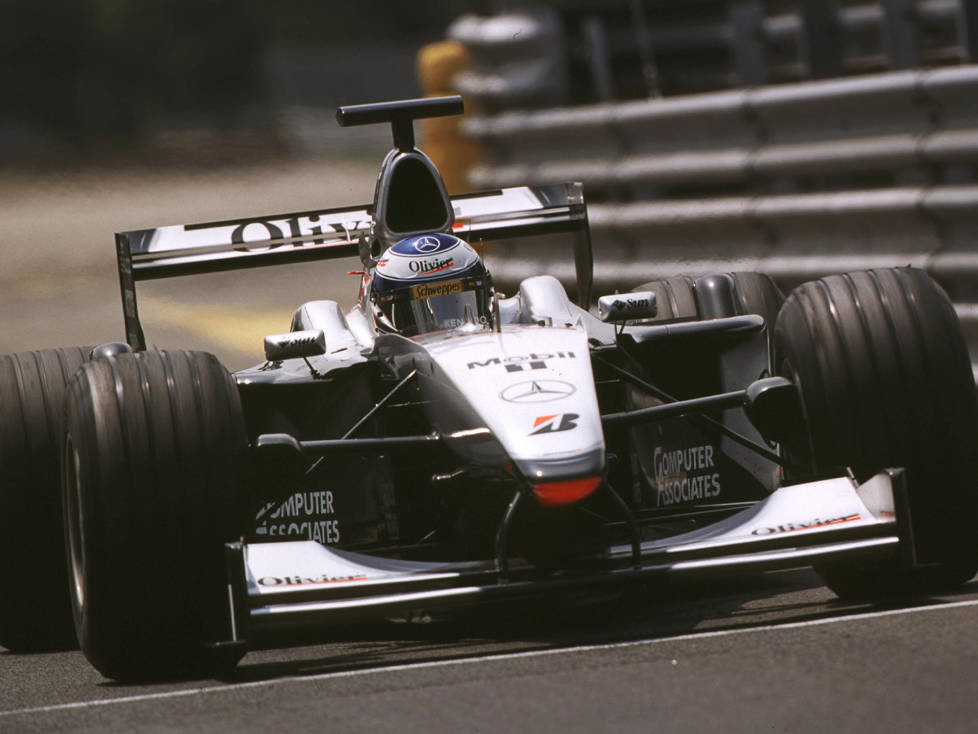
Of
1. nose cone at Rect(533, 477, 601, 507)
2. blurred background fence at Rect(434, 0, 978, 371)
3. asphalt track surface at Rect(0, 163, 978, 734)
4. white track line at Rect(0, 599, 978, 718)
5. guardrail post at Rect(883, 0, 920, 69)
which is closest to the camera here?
asphalt track surface at Rect(0, 163, 978, 734)

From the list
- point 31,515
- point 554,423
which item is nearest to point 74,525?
point 31,515

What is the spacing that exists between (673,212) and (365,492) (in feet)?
15.4

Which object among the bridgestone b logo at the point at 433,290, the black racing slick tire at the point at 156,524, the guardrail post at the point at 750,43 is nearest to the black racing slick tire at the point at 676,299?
the bridgestone b logo at the point at 433,290

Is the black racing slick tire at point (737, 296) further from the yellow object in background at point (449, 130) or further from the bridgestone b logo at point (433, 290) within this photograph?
the yellow object in background at point (449, 130)

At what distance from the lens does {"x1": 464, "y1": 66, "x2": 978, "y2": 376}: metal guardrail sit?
382 inches

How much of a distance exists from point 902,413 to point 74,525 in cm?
263

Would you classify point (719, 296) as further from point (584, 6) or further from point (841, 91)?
point (584, 6)

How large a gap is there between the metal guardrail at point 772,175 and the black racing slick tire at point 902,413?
2878mm

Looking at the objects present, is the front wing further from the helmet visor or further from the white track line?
the helmet visor

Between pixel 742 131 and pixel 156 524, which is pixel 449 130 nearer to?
pixel 742 131

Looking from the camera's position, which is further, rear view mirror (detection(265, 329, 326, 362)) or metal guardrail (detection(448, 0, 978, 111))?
metal guardrail (detection(448, 0, 978, 111))

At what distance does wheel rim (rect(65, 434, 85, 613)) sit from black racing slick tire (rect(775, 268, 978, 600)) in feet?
7.50

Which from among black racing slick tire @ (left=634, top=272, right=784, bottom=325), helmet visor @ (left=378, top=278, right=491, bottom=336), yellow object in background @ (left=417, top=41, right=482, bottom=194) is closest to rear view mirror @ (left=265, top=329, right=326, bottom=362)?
helmet visor @ (left=378, top=278, right=491, bottom=336)

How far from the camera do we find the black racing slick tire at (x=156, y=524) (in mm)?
6250
